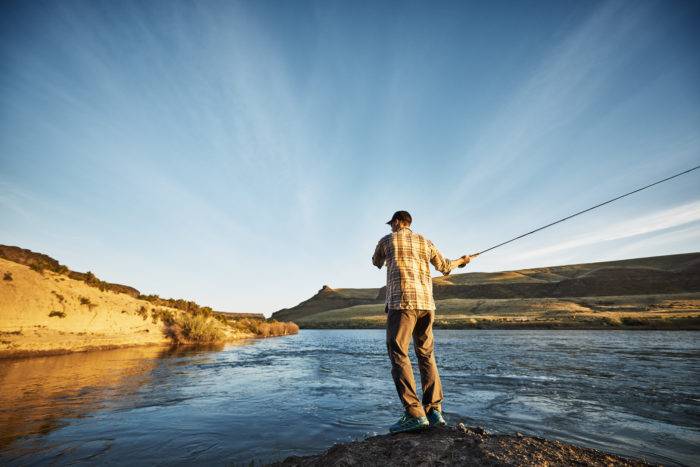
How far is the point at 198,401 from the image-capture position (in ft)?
22.7

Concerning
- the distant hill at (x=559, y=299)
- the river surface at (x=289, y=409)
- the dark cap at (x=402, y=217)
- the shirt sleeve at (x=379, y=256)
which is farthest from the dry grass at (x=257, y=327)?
the dark cap at (x=402, y=217)

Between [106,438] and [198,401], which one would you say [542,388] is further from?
[106,438]

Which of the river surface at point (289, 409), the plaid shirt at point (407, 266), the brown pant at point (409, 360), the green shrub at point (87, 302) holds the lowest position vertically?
the river surface at point (289, 409)

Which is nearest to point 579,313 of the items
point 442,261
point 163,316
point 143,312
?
point 163,316

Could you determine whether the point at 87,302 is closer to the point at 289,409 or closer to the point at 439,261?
the point at 289,409

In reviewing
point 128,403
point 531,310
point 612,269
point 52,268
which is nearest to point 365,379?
point 128,403

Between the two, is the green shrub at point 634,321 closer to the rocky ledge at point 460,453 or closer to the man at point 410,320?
the man at point 410,320

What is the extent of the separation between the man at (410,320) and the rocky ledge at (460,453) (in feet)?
1.30

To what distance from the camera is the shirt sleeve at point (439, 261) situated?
4.65 meters

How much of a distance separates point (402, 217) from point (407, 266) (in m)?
0.83

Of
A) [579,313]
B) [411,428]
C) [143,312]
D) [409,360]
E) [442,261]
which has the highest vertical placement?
[143,312]

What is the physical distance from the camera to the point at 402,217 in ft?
15.5

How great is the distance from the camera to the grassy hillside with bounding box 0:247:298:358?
13953 millimetres

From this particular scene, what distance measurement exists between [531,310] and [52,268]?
62316 mm
